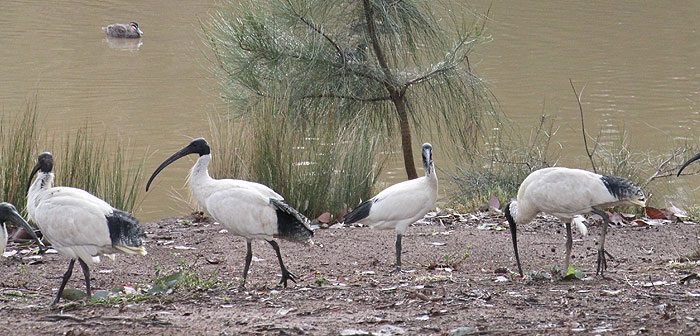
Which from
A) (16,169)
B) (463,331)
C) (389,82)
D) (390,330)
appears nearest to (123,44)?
(389,82)

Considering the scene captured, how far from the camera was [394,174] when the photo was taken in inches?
527

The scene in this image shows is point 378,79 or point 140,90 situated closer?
point 378,79

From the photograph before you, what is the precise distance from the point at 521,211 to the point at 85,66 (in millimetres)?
14904

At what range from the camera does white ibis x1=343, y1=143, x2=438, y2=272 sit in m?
7.61

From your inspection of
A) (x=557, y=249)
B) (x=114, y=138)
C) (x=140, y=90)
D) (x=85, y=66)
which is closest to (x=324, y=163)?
(x=557, y=249)

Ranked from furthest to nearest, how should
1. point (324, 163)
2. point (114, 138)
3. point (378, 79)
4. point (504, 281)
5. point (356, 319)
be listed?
point (114, 138), point (378, 79), point (324, 163), point (504, 281), point (356, 319)

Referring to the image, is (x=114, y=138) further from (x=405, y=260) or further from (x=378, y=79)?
(x=405, y=260)

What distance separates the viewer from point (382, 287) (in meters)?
6.30

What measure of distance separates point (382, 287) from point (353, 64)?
4819 mm

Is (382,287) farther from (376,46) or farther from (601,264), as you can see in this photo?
(376,46)

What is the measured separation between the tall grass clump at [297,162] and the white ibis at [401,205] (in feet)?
5.16

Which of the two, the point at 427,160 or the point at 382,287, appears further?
the point at 427,160

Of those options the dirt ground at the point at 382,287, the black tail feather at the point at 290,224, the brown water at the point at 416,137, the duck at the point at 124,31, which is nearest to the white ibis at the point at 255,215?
the black tail feather at the point at 290,224

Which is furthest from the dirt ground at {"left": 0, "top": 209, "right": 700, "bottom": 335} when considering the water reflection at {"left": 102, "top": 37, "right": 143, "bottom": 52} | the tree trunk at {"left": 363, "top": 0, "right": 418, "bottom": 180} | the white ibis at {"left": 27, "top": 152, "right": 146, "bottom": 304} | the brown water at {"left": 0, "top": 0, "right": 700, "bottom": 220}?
the water reflection at {"left": 102, "top": 37, "right": 143, "bottom": 52}
